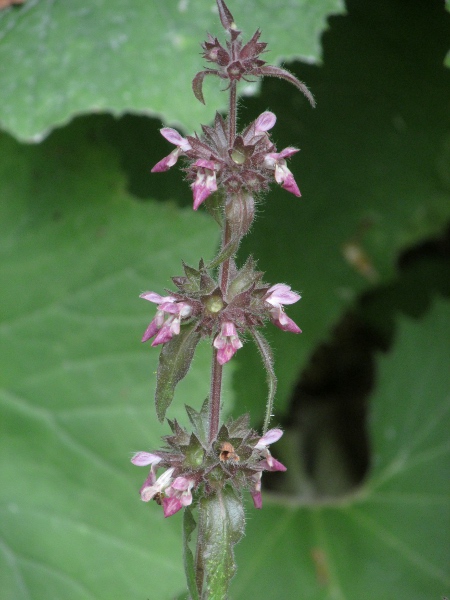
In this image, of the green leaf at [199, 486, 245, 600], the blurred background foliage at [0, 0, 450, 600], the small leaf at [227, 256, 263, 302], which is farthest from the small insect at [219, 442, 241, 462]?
the blurred background foliage at [0, 0, 450, 600]

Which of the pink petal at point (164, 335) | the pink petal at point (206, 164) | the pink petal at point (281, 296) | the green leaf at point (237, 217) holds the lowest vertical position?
the pink petal at point (164, 335)

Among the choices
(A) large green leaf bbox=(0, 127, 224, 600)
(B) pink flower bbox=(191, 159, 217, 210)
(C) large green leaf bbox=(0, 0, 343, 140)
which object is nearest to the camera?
(B) pink flower bbox=(191, 159, 217, 210)

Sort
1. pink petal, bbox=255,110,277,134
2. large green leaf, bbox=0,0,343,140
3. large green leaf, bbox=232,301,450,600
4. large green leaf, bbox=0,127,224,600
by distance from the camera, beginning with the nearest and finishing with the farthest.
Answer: pink petal, bbox=255,110,277,134
large green leaf, bbox=0,0,343,140
large green leaf, bbox=0,127,224,600
large green leaf, bbox=232,301,450,600

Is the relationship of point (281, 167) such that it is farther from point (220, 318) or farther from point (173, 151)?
point (220, 318)

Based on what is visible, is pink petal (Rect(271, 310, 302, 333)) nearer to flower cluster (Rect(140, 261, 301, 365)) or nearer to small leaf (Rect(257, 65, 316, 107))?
flower cluster (Rect(140, 261, 301, 365))

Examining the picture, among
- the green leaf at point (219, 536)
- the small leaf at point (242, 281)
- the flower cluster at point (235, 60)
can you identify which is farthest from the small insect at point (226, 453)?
the flower cluster at point (235, 60)

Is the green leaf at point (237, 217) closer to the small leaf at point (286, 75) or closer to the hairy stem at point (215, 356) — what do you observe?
the hairy stem at point (215, 356)

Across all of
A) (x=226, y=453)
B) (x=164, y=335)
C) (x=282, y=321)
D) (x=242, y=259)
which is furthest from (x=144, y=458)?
(x=242, y=259)
